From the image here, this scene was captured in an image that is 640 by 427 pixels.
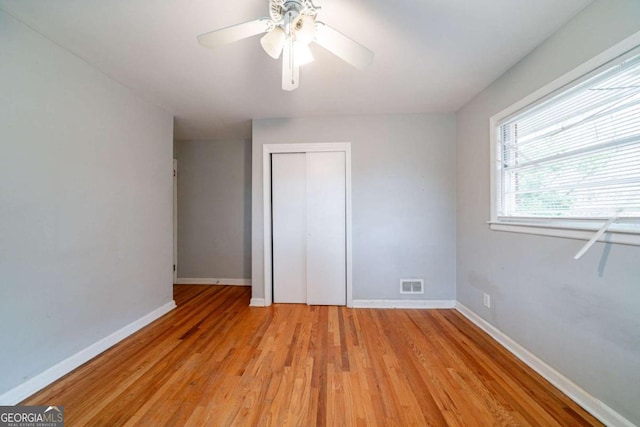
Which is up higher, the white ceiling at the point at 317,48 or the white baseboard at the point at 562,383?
the white ceiling at the point at 317,48

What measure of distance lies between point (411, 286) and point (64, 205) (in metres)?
3.27

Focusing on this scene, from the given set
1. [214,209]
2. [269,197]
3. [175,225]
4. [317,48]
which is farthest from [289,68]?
[175,225]

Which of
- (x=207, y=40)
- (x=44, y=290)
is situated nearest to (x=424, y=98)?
(x=207, y=40)

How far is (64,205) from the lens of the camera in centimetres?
163

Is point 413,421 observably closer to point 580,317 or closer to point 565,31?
point 580,317

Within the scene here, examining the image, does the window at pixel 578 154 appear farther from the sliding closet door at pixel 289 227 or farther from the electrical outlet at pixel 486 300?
the sliding closet door at pixel 289 227

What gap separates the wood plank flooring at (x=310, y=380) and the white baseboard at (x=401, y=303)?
0.34 metres

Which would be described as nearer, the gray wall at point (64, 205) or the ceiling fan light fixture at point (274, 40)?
the ceiling fan light fixture at point (274, 40)

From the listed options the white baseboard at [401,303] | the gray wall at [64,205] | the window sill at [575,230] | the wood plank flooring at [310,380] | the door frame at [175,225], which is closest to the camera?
the window sill at [575,230]

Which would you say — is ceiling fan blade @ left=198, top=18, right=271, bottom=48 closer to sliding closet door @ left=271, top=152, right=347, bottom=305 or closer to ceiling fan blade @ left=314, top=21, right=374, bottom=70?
ceiling fan blade @ left=314, top=21, right=374, bottom=70

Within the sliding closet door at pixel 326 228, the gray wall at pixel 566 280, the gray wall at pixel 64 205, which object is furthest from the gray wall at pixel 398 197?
the gray wall at pixel 64 205

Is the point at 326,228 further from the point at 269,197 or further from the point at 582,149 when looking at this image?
the point at 582,149

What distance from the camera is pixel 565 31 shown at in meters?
1.41

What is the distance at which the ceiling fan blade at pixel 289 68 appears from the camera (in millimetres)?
1266
